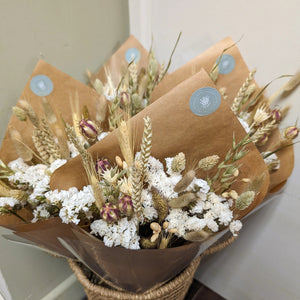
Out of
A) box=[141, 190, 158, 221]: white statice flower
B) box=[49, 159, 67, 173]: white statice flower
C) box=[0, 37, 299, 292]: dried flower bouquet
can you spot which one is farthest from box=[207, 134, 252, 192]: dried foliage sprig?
box=[49, 159, 67, 173]: white statice flower

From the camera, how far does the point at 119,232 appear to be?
0.54 meters

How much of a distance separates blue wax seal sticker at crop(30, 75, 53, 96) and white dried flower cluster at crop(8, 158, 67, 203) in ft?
0.80

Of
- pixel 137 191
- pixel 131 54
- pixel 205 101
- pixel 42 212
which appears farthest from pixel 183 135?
pixel 131 54

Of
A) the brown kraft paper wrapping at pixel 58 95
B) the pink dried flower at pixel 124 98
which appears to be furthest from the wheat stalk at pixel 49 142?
the pink dried flower at pixel 124 98

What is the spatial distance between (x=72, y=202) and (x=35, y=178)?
16cm

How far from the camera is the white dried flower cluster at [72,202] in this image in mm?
528

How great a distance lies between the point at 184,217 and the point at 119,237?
0.51 feet

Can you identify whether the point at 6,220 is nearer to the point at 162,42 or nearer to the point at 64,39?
the point at 64,39

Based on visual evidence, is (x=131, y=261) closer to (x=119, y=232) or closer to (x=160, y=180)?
(x=119, y=232)

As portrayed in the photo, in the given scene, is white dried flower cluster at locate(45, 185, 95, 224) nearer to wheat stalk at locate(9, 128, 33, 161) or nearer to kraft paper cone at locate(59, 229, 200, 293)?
kraft paper cone at locate(59, 229, 200, 293)

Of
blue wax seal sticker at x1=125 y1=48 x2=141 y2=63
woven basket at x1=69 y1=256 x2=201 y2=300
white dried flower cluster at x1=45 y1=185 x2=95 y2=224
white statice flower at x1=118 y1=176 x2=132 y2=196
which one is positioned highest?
blue wax seal sticker at x1=125 y1=48 x2=141 y2=63

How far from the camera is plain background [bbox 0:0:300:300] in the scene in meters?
0.77

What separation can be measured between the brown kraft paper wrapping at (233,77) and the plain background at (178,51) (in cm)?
8


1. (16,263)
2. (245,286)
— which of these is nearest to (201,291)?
(245,286)
